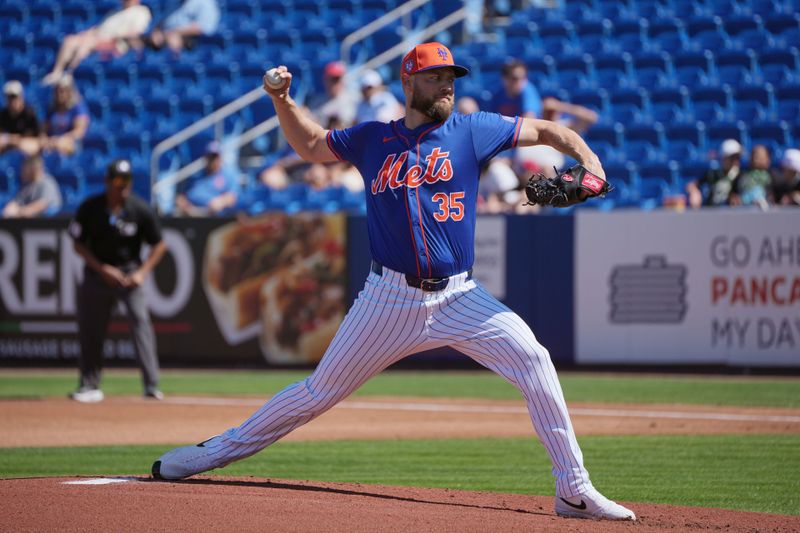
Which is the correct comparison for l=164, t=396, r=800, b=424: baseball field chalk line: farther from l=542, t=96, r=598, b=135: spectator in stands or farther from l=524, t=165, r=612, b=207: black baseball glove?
l=542, t=96, r=598, b=135: spectator in stands

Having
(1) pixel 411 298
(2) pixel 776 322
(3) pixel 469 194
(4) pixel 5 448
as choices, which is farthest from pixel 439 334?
(2) pixel 776 322

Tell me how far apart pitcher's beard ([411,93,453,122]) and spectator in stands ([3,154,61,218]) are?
1127 cm

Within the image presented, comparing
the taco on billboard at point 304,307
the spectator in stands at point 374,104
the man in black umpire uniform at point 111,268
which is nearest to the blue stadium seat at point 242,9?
the spectator in stands at point 374,104

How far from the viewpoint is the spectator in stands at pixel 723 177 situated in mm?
13664

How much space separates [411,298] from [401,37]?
13.8m

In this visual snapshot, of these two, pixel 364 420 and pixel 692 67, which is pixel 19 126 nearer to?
pixel 692 67

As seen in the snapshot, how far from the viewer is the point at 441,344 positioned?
5.57 m

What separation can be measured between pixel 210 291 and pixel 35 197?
305 cm

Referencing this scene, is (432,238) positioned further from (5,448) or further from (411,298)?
(5,448)

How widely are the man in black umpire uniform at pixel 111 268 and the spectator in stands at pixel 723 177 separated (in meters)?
6.57

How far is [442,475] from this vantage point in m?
7.21

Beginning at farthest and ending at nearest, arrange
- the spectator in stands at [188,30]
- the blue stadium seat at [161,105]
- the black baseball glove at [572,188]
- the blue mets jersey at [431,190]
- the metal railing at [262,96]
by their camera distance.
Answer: the spectator in stands at [188,30], the blue stadium seat at [161,105], the metal railing at [262,96], the blue mets jersey at [431,190], the black baseball glove at [572,188]

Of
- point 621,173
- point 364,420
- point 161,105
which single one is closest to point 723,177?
point 621,173

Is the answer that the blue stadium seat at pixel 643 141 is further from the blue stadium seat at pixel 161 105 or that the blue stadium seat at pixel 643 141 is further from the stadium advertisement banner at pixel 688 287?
the blue stadium seat at pixel 161 105
